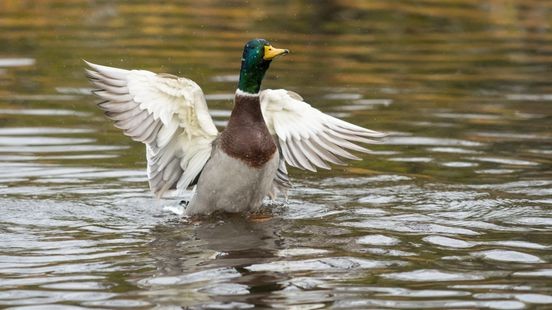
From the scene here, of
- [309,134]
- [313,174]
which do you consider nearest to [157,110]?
[309,134]

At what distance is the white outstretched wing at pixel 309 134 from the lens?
9680mm

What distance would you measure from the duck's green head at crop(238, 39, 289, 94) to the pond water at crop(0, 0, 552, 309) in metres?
0.98

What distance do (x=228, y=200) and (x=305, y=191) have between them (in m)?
1.02

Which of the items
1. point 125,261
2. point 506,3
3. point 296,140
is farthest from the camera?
point 506,3

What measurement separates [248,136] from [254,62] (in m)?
0.60

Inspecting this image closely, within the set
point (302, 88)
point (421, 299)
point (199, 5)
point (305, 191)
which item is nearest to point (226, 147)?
point (305, 191)

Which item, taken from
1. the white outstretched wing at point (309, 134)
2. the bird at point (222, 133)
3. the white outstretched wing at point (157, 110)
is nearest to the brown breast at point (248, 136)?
the bird at point (222, 133)

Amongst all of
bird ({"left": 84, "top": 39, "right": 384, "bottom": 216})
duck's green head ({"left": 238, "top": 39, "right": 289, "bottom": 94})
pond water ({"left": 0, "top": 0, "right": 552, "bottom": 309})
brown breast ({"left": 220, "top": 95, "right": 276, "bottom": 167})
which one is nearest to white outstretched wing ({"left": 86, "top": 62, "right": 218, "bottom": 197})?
bird ({"left": 84, "top": 39, "right": 384, "bottom": 216})

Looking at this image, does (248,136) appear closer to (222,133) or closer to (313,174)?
(222,133)

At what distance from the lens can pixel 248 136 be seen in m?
9.02

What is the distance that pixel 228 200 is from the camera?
925 centimetres

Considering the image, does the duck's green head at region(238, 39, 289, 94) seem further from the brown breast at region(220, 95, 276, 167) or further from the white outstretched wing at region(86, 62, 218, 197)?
the white outstretched wing at region(86, 62, 218, 197)

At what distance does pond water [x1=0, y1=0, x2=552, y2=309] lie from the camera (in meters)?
7.04

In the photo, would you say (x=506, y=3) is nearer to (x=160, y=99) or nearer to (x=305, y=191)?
(x=305, y=191)
